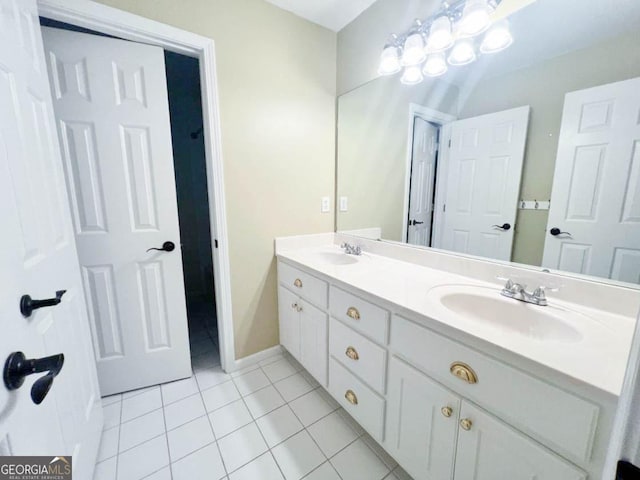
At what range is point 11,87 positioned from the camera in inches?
29.1

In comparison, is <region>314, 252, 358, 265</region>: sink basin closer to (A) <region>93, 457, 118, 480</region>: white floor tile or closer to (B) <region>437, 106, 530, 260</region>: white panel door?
(B) <region>437, 106, 530, 260</region>: white panel door

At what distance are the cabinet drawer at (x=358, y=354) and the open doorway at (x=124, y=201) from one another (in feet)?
3.31

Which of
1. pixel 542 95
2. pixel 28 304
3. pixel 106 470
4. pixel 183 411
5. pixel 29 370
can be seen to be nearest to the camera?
pixel 29 370

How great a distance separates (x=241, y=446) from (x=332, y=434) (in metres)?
0.44

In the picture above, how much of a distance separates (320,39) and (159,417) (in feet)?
8.30

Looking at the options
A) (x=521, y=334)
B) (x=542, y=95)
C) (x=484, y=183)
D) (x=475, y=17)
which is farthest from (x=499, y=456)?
(x=475, y=17)

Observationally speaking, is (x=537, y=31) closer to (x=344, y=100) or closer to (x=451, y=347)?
(x=344, y=100)

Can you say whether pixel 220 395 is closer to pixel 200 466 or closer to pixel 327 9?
pixel 200 466

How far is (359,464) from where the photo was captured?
3.86 ft

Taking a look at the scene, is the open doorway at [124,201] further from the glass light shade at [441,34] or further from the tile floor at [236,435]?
the glass light shade at [441,34]

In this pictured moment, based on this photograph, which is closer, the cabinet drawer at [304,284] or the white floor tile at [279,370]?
the cabinet drawer at [304,284]

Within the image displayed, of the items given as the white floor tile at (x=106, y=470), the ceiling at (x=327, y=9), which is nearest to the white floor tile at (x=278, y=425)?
the white floor tile at (x=106, y=470)

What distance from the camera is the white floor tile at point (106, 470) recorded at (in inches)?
43.8

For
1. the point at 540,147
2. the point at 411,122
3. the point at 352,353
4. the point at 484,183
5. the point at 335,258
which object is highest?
the point at 411,122
